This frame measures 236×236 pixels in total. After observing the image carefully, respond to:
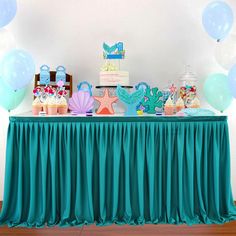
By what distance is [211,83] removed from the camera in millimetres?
2996

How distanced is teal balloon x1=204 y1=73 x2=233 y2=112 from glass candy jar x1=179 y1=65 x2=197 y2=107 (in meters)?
0.12

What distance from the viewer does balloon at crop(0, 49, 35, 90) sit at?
2.69 m

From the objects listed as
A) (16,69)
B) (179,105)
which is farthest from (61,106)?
(179,105)

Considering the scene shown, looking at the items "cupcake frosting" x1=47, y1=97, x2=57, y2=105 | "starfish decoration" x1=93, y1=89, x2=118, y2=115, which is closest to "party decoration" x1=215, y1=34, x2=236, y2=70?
"starfish decoration" x1=93, y1=89, x2=118, y2=115

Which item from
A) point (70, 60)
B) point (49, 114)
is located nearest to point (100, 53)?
point (70, 60)

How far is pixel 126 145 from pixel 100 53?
3.65 ft

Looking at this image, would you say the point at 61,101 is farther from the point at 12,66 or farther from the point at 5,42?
the point at 5,42

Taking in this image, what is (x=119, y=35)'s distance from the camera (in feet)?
10.8

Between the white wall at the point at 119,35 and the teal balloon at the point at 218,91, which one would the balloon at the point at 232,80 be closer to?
the teal balloon at the point at 218,91

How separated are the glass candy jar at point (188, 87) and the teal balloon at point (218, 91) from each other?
0.12m

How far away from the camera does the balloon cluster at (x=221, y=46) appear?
9.37 ft

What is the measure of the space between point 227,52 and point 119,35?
1013 mm

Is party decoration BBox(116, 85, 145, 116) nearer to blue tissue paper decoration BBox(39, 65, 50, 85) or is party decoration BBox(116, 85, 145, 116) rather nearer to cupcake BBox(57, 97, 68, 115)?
cupcake BBox(57, 97, 68, 115)

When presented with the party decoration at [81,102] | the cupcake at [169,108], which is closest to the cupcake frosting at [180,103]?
the cupcake at [169,108]
